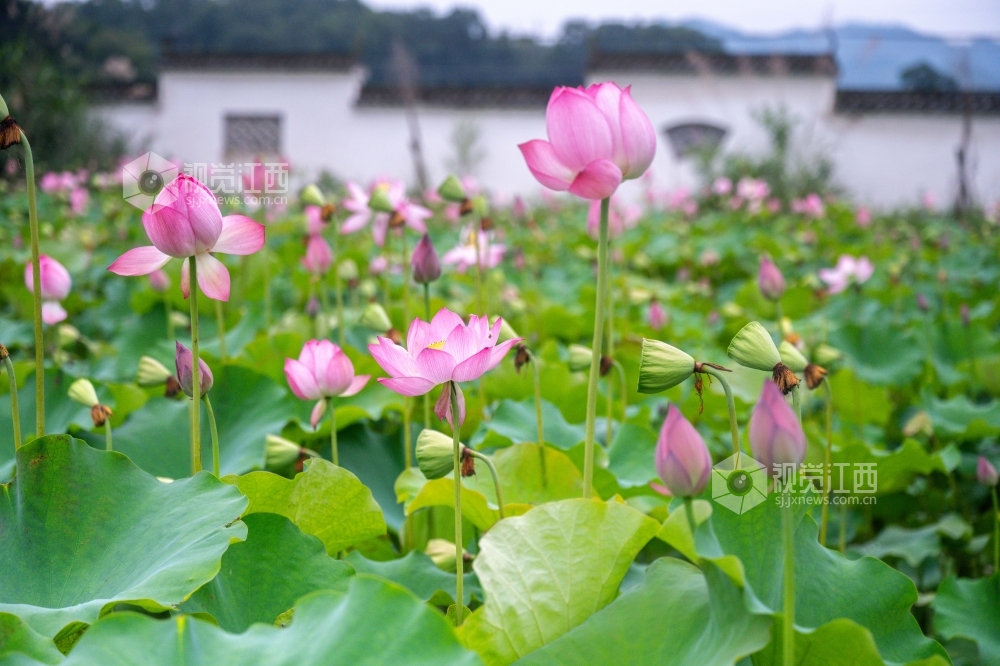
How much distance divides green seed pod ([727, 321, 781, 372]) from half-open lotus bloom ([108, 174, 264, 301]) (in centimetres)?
38

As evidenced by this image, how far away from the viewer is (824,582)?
0.56 metres

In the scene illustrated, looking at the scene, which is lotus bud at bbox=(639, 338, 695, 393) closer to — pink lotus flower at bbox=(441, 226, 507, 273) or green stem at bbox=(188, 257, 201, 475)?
green stem at bbox=(188, 257, 201, 475)

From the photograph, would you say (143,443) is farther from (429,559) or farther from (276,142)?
(276,142)

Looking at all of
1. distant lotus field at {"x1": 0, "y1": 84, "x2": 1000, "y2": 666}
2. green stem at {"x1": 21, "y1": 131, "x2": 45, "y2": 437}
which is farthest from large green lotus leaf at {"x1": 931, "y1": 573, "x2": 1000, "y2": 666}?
green stem at {"x1": 21, "y1": 131, "x2": 45, "y2": 437}

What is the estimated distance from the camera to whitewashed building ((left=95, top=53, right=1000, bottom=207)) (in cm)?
1211

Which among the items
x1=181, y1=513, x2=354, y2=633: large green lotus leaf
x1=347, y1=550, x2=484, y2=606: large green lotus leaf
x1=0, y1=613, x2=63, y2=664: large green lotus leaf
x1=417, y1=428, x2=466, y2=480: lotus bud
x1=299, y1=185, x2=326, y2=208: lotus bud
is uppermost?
x1=299, y1=185, x2=326, y2=208: lotus bud

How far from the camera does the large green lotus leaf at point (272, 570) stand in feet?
1.87

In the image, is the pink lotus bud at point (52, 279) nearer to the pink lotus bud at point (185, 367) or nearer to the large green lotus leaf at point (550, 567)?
the pink lotus bud at point (185, 367)

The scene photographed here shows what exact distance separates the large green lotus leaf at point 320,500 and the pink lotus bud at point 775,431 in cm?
34

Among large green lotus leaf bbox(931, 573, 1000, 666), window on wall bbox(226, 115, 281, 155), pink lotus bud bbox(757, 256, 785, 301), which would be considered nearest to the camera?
large green lotus leaf bbox(931, 573, 1000, 666)

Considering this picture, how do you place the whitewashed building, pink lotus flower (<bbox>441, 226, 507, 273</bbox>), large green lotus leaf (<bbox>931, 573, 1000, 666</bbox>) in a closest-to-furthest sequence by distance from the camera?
large green lotus leaf (<bbox>931, 573, 1000, 666</bbox>)
pink lotus flower (<bbox>441, 226, 507, 273</bbox>)
the whitewashed building

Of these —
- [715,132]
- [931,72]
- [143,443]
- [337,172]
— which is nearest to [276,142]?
[337,172]

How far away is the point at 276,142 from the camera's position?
13211 mm

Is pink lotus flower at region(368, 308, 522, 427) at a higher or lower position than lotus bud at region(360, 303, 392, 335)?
higher
